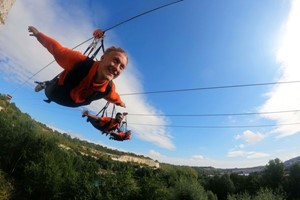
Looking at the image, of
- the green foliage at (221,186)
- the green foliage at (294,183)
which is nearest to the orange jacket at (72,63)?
the green foliage at (294,183)

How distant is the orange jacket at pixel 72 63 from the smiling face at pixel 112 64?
18 centimetres

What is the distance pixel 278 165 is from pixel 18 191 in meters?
52.6

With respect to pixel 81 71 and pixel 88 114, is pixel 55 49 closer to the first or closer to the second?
pixel 81 71

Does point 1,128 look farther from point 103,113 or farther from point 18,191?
point 103,113

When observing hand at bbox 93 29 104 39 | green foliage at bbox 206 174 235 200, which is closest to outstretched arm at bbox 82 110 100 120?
hand at bbox 93 29 104 39

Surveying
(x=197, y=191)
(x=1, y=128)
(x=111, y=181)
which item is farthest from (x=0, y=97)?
(x=197, y=191)

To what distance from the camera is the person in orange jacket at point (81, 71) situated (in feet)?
11.8

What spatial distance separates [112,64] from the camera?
3695 millimetres

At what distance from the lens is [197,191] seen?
3569cm

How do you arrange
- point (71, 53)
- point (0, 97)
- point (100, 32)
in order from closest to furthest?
point (71, 53) < point (100, 32) < point (0, 97)

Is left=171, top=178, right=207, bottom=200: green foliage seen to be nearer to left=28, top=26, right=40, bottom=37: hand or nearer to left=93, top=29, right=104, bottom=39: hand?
left=93, top=29, right=104, bottom=39: hand

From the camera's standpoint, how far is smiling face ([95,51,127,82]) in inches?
146

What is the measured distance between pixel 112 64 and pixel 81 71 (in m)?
0.56

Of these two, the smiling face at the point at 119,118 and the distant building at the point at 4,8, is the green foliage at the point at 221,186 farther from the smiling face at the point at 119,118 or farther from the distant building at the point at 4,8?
the distant building at the point at 4,8
